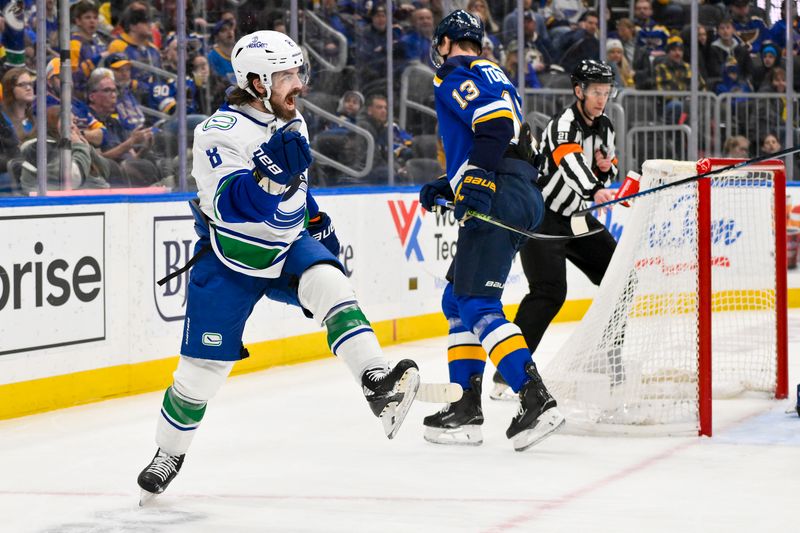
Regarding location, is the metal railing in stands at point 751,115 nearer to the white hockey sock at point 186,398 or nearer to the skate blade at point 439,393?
the skate blade at point 439,393

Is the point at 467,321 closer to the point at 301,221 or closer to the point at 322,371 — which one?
the point at 301,221

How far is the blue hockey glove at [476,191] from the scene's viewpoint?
3900 millimetres

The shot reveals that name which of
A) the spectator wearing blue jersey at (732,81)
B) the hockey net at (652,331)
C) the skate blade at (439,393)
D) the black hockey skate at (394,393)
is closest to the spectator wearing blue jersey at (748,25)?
the spectator wearing blue jersey at (732,81)

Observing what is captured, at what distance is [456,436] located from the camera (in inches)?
168

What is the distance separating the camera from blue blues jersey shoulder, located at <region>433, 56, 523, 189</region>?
3.94m

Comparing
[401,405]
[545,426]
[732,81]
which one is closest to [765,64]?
[732,81]

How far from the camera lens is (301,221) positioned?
3.37 metres

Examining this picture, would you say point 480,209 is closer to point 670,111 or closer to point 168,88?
point 168,88

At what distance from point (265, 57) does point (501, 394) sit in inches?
91.5

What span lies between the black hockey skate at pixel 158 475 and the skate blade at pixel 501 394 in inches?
76.8

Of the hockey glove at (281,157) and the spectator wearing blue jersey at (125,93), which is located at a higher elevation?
the spectator wearing blue jersey at (125,93)

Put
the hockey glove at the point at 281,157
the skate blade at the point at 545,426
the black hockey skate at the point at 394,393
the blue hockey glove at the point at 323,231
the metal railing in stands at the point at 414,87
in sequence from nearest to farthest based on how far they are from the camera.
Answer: the hockey glove at the point at 281,157 → the black hockey skate at the point at 394,393 → the blue hockey glove at the point at 323,231 → the skate blade at the point at 545,426 → the metal railing in stands at the point at 414,87

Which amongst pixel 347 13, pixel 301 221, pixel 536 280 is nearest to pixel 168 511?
pixel 301 221

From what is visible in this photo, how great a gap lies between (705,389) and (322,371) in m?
2.31
